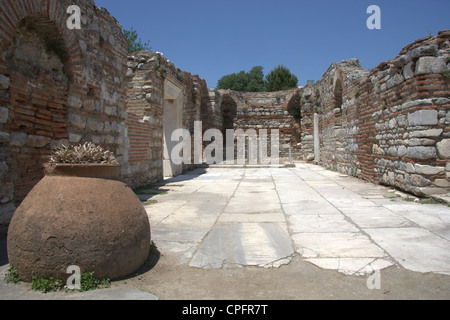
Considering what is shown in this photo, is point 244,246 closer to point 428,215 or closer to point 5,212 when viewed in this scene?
point 5,212

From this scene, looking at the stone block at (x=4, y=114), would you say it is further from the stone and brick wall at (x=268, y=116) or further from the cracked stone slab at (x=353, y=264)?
the stone and brick wall at (x=268, y=116)

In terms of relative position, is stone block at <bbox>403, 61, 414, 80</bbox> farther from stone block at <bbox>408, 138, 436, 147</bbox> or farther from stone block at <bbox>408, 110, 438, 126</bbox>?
stone block at <bbox>408, 138, 436, 147</bbox>

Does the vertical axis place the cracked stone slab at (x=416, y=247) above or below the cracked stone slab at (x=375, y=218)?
below

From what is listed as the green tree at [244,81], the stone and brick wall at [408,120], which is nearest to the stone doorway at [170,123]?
the stone and brick wall at [408,120]

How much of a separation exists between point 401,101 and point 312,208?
10.1 feet

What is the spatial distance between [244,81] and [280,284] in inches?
1802

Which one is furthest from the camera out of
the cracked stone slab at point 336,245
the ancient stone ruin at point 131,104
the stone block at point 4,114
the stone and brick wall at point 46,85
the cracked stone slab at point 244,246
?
the ancient stone ruin at point 131,104

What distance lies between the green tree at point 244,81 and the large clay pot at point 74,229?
43.3m

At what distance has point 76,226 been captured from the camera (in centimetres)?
221

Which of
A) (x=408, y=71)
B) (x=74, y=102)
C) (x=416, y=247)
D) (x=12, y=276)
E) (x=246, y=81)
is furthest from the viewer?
(x=246, y=81)

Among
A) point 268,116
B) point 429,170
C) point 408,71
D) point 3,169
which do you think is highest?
point 268,116

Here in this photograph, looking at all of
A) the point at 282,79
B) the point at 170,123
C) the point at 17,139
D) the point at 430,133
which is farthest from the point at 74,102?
the point at 282,79

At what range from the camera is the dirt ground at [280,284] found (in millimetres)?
2205

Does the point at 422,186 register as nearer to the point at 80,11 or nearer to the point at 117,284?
the point at 117,284
